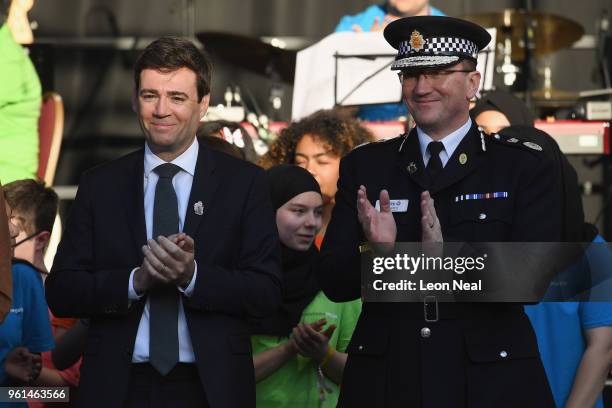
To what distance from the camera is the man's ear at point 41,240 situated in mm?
4695

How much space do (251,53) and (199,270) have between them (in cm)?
537

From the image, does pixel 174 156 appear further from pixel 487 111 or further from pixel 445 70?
pixel 487 111

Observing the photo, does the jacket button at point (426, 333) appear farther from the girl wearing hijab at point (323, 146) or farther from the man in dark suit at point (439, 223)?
the girl wearing hijab at point (323, 146)

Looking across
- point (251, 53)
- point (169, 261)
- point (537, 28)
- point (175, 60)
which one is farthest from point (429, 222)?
point (251, 53)

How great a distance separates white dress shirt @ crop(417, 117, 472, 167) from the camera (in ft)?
11.3

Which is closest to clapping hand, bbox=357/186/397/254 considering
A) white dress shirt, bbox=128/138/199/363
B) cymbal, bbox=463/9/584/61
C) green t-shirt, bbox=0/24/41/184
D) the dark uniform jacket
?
the dark uniform jacket

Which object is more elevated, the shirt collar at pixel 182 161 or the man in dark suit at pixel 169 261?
the shirt collar at pixel 182 161

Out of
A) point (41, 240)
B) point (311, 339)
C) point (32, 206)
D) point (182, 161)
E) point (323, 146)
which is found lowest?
point (311, 339)

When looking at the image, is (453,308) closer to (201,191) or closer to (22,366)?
(201,191)

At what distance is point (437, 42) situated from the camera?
11.4ft

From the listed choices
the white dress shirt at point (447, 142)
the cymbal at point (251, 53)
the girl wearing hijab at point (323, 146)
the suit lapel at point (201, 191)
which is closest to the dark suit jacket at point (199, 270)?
the suit lapel at point (201, 191)

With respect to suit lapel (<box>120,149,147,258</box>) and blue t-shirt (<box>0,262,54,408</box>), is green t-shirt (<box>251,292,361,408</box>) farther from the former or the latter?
suit lapel (<box>120,149,147,258</box>)

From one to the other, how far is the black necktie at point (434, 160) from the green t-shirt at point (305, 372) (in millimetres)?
1063

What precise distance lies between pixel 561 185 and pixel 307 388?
45.9 inches
